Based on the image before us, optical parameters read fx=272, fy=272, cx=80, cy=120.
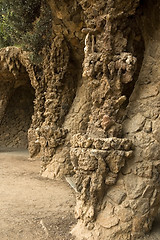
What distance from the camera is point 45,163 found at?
282 inches

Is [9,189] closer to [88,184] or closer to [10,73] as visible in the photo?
[88,184]

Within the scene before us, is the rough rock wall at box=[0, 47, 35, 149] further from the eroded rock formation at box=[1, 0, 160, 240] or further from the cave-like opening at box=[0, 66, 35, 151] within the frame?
the eroded rock formation at box=[1, 0, 160, 240]

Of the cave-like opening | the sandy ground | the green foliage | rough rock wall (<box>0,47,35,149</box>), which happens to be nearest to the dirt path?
the sandy ground

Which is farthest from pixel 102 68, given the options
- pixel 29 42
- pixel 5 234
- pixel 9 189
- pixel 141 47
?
pixel 29 42

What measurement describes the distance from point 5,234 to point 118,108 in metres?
2.14

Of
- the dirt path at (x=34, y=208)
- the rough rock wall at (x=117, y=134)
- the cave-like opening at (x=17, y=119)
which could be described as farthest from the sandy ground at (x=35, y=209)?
the cave-like opening at (x=17, y=119)

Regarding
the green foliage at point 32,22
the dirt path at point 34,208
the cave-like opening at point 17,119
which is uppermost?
the green foliage at point 32,22

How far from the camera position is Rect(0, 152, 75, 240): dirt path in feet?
11.5

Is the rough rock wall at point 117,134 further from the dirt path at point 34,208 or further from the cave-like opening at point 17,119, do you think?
Result: the cave-like opening at point 17,119

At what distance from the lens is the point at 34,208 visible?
4453 millimetres

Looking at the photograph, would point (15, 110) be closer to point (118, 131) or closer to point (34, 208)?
point (34, 208)

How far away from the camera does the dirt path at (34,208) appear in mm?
3490

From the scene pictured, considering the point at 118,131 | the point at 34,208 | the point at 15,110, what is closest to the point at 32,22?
the point at 34,208

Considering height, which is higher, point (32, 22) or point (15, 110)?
point (32, 22)
